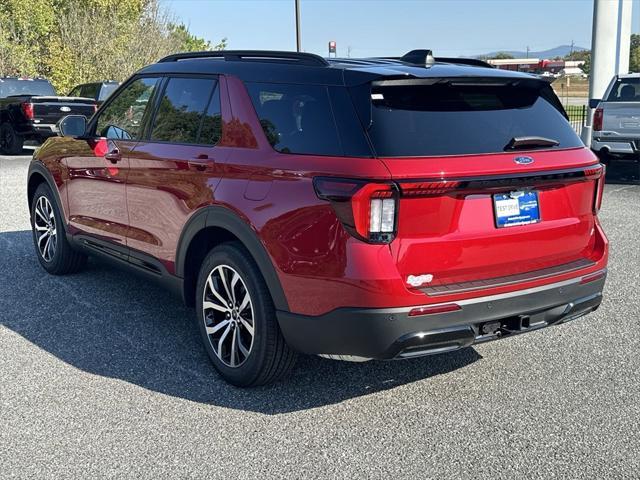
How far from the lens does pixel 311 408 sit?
393 cm

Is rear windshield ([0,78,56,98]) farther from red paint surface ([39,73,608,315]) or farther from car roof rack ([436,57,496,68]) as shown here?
car roof rack ([436,57,496,68])

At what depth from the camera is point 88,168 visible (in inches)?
223

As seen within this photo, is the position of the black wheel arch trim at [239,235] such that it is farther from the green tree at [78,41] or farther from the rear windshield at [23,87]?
the green tree at [78,41]

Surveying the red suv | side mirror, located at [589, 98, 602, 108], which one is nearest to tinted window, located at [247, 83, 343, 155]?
the red suv

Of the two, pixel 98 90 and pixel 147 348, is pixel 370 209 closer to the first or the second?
pixel 147 348

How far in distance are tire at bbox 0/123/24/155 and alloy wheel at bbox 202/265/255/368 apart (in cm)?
1553

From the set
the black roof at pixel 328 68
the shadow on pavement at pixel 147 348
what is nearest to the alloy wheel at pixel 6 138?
the shadow on pavement at pixel 147 348

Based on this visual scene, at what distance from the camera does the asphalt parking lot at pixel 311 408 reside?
Result: 132 inches

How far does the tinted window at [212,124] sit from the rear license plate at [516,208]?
1.61m

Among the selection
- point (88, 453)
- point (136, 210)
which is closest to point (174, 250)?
point (136, 210)

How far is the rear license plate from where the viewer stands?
3570 millimetres

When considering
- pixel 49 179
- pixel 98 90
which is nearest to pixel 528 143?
pixel 49 179

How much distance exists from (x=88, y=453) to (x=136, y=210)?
197cm

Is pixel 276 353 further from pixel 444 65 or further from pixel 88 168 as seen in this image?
pixel 88 168
